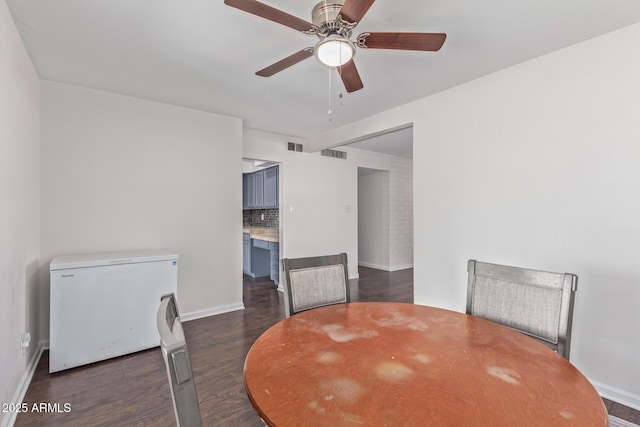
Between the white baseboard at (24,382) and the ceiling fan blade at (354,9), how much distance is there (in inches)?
112

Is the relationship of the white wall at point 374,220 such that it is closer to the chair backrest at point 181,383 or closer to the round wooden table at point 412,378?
the round wooden table at point 412,378

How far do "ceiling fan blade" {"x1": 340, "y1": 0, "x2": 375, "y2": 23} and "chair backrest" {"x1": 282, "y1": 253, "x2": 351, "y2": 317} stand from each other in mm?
1298

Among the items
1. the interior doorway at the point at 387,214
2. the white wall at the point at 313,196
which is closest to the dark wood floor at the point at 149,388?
the white wall at the point at 313,196

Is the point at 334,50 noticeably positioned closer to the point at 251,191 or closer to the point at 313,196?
the point at 313,196

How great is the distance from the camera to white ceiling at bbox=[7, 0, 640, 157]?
1782 mm

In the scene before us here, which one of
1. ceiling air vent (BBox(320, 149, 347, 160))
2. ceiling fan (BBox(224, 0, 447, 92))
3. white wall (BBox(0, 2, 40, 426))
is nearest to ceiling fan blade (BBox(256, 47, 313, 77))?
ceiling fan (BBox(224, 0, 447, 92))

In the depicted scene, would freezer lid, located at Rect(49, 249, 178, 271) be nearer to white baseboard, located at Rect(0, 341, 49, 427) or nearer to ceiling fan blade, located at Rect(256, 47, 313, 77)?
white baseboard, located at Rect(0, 341, 49, 427)

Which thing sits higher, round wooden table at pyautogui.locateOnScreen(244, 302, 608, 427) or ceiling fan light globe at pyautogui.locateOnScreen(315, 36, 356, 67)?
ceiling fan light globe at pyautogui.locateOnScreen(315, 36, 356, 67)

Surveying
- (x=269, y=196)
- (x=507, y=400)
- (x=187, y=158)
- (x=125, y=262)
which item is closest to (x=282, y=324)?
(x=507, y=400)

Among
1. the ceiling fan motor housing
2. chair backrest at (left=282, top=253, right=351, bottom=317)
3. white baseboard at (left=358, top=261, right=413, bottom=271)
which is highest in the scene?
the ceiling fan motor housing

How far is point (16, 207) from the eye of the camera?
78.5 inches

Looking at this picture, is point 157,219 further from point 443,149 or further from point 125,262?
point 443,149

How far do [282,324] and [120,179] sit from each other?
2700mm

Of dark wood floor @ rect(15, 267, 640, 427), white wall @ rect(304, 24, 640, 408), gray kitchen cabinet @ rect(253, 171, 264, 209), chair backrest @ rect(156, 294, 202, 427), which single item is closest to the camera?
chair backrest @ rect(156, 294, 202, 427)
